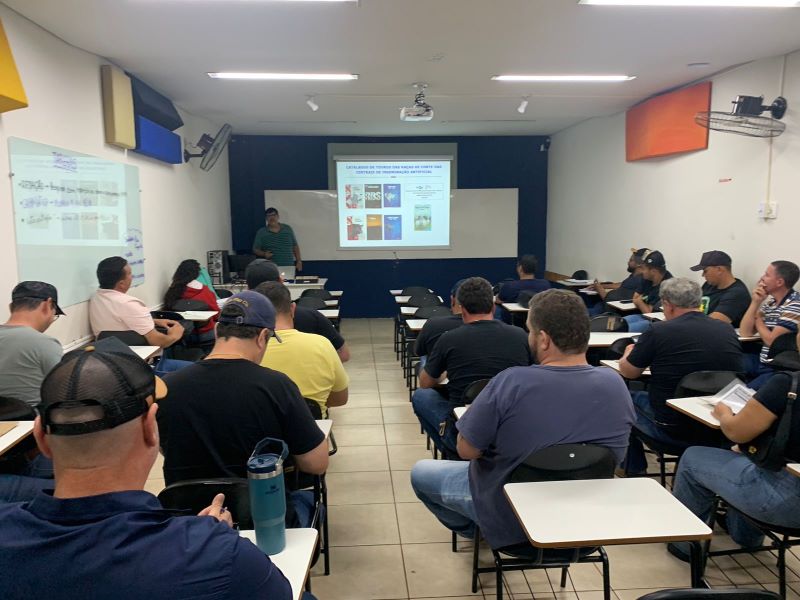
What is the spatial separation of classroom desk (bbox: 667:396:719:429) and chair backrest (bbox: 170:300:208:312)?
4187mm

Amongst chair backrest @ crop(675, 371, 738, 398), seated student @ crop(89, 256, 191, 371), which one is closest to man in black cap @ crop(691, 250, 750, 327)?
chair backrest @ crop(675, 371, 738, 398)

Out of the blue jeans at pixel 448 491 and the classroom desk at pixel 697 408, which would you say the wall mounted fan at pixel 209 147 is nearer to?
the blue jeans at pixel 448 491

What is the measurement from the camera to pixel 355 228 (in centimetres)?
916

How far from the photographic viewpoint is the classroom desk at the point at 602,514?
5.21 feet

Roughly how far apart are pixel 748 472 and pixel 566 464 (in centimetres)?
96

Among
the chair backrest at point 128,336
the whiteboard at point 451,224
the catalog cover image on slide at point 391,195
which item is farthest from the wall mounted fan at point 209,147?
the chair backrest at point 128,336

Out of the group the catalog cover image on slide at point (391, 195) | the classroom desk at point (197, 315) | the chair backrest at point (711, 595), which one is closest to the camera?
the chair backrest at point (711, 595)

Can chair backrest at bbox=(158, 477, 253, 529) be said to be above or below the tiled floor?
above

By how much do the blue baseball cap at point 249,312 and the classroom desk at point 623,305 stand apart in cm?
461

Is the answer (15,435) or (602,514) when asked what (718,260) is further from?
(15,435)

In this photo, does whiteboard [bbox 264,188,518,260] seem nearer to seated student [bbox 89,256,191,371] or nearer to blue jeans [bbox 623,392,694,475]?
seated student [bbox 89,256,191,371]

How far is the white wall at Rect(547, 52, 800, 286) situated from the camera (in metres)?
4.60

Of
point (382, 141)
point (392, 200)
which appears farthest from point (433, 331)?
point (382, 141)

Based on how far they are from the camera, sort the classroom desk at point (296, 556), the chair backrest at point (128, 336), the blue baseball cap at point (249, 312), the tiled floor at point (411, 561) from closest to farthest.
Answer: the classroom desk at point (296, 556), the blue baseball cap at point (249, 312), the tiled floor at point (411, 561), the chair backrest at point (128, 336)
